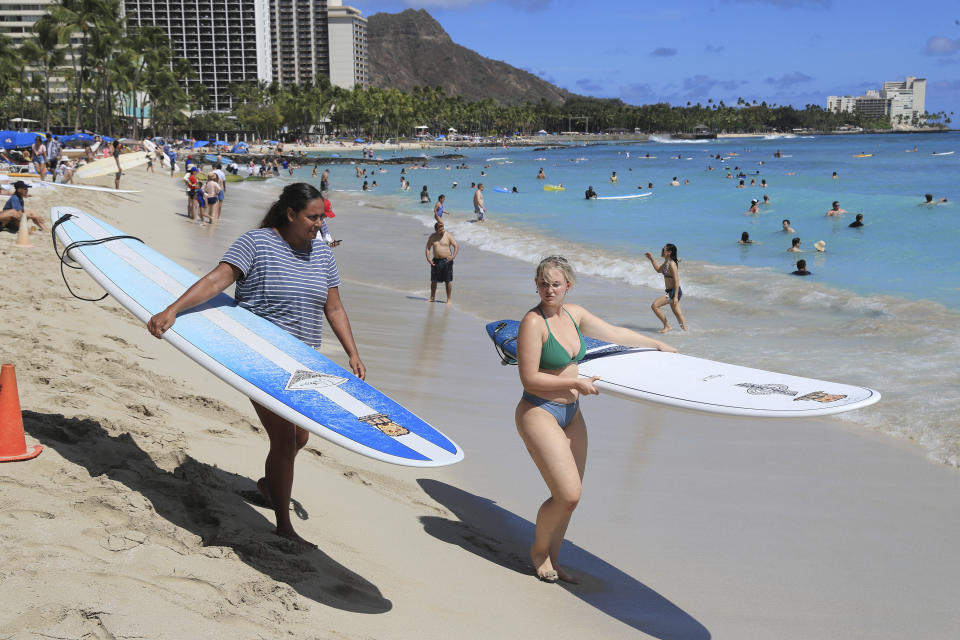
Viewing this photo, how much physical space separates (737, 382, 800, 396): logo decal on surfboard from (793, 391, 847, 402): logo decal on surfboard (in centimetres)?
7

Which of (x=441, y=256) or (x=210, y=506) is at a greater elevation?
(x=441, y=256)

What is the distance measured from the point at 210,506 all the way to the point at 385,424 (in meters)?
1.11

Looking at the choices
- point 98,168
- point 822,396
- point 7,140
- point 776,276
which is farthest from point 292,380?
point 7,140

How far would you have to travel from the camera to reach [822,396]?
13.6 ft

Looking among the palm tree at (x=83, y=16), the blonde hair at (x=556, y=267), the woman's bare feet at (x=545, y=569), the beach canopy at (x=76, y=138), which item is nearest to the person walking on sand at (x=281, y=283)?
the blonde hair at (x=556, y=267)

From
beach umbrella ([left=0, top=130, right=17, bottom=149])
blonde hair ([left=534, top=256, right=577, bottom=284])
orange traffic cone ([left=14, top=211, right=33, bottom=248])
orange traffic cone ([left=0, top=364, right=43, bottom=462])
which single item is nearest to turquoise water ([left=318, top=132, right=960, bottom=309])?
orange traffic cone ([left=14, top=211, right=33, bottom=248])

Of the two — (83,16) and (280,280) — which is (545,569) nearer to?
(280,280)

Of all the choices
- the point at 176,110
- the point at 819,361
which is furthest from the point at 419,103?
the point at 819,361

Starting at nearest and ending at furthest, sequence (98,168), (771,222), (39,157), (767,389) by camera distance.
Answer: (767,389) < (39,157) < (771,222) < (98,168)

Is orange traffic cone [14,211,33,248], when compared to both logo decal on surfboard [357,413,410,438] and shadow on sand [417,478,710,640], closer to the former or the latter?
shadow on sand [417,478,710,640]

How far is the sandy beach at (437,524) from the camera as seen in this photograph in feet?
10.3

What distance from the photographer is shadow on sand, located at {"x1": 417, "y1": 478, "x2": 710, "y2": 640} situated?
379cm

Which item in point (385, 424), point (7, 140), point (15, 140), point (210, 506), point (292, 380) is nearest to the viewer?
point (385, 424)

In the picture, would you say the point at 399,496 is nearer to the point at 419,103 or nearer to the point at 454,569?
the point at 454,569
